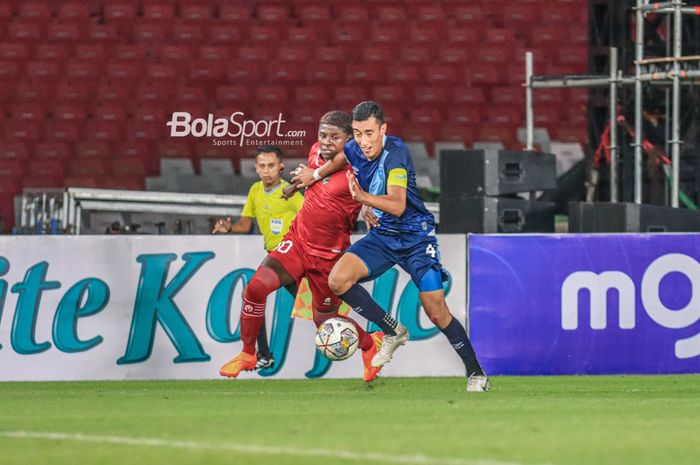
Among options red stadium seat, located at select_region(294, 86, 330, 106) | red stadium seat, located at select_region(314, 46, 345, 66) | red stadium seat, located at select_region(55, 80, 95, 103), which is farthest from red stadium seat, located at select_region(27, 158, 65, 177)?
red stadium seat, located at select_region(314, 46, 345, 66)

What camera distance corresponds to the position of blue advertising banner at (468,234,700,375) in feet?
40.9

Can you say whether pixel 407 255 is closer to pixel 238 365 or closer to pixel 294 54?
pixel 238 365

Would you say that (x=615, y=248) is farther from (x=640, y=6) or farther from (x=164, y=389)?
(x=164, y=389)

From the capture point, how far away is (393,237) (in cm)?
963

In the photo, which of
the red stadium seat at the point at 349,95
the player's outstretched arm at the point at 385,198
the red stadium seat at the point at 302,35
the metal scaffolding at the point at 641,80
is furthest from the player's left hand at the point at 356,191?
the red stadium seat at the point at 302,35

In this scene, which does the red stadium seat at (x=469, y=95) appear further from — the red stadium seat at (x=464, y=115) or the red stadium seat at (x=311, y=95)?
the red stadium seat at (x=311, y=95)

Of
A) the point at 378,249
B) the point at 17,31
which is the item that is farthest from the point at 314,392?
the point at 17,31

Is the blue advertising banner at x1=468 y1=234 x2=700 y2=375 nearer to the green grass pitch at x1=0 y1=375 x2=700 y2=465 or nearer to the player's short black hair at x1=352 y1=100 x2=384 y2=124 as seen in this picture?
the green grass pitch at x1=0 y1=375 x2=700 y2=465

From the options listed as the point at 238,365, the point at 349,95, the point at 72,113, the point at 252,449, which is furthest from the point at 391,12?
the point at 252,449

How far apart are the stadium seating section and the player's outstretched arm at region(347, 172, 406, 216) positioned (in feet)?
28.7

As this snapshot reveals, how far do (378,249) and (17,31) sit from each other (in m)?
11.7

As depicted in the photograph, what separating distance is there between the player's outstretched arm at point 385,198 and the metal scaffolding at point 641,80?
582cm

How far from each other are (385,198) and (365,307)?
1.04m

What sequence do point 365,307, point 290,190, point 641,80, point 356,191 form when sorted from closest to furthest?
1. point 356,191
2. point 365,307
3. point 290,190
4. point 641,80
